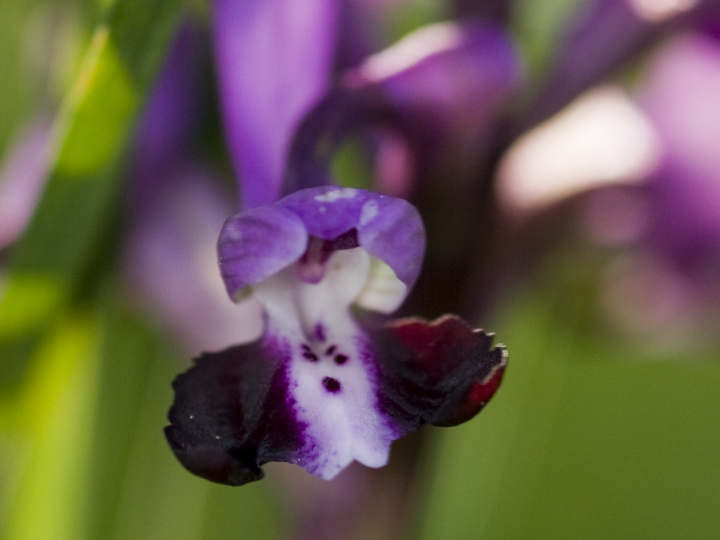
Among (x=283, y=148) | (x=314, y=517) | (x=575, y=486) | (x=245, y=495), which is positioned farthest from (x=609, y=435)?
(x=283, y=148)

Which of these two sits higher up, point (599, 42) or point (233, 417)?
point (599, 42)

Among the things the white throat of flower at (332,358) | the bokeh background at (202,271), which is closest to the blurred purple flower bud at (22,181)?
the bokeh background at (202,271)

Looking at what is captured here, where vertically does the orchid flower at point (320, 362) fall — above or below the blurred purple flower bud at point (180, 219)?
below

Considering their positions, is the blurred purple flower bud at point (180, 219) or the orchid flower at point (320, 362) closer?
the orchid flower at point (320, 362)

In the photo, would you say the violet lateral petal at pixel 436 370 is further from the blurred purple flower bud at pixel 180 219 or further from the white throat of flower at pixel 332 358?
the blurred purple flower bud at pixel 180 219

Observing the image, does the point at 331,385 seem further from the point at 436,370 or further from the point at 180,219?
the point at 180,219

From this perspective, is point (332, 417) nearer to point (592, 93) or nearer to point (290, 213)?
point (290, 213)

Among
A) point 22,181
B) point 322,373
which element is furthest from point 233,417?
point 22,181
